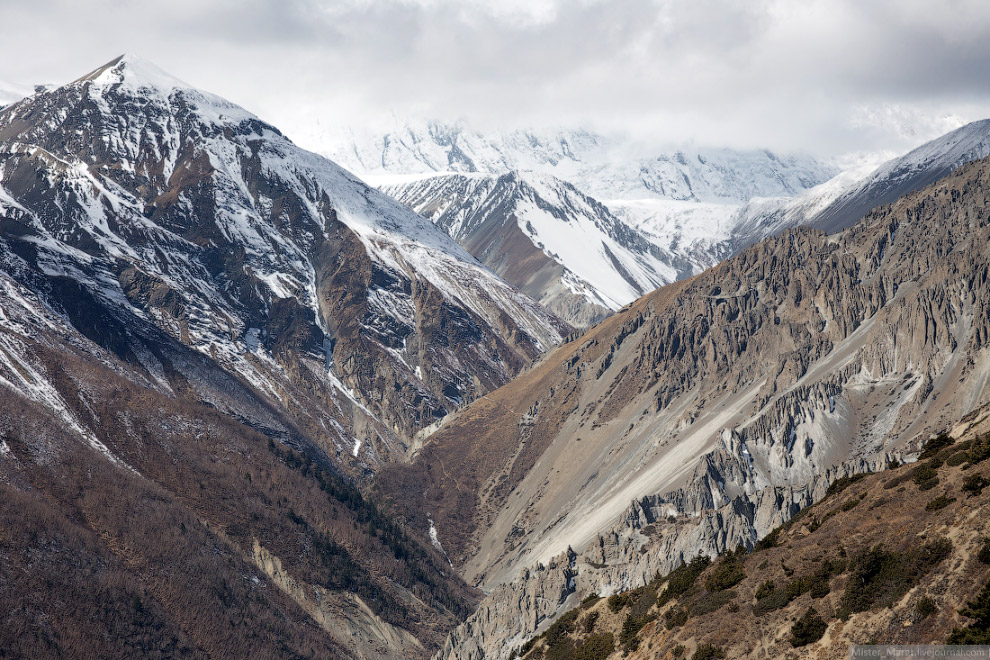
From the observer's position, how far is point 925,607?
51594mm

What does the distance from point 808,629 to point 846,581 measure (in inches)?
148

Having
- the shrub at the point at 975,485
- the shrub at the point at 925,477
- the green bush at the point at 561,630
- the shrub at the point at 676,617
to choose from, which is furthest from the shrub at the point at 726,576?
the green bush at the point at 561,630

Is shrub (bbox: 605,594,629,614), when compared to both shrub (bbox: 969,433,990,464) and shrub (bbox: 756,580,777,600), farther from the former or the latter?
shrub (bbox: 969,433,990,464)

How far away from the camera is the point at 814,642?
185 ft

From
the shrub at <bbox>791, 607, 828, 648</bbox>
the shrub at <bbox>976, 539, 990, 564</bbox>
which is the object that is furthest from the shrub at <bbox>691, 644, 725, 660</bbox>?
the shrub at <bbox>976, 539, 990, 564</bbox>

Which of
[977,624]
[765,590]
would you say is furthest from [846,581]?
[977,624]

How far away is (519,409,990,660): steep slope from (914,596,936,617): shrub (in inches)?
1.9

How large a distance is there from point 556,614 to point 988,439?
104 m

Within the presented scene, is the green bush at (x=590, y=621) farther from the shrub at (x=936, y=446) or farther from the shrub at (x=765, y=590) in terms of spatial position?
the shrub at (x=936, y=446)

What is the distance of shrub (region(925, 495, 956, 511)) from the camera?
59.3m

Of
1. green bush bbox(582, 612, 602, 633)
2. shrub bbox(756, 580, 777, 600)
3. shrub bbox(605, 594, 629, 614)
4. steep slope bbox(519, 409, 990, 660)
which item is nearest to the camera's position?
steep slope bbox(519, 409, 990, 660)

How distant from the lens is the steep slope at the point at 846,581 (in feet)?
172

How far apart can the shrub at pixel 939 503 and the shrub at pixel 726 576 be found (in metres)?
13.3

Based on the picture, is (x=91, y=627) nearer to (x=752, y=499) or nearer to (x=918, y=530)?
(x=752, y=499)
